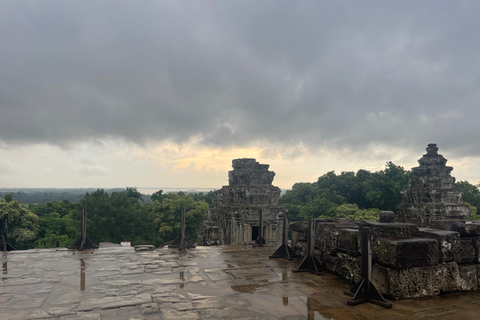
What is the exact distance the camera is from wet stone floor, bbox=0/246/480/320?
434 cm

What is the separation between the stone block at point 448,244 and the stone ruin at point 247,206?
11.0 metres

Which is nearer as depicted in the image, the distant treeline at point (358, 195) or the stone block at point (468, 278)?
the stone block at point (468, 278)

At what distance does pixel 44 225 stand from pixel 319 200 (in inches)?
1300

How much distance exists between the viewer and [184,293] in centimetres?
519

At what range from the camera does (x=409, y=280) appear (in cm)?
489

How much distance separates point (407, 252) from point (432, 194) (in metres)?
17.3

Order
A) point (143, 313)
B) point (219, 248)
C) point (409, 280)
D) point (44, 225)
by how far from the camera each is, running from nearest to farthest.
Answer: point (143, 313), point (409, 280), point (219, 248), point (44, 225)

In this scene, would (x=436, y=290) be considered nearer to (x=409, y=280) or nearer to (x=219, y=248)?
(x=409, y=280)

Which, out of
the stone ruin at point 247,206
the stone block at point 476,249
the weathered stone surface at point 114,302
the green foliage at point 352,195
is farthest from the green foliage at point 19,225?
the stone block at point 476,249

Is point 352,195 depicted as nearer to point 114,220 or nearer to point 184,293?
point 114,220

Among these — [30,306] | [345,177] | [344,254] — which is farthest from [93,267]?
[345,177]

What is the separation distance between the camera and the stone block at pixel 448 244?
17.4 feet

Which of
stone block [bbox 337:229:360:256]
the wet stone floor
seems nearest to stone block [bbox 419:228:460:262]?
the wet stone floor

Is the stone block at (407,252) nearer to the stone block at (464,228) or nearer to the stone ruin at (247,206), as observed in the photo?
the stone block at (464,228)
